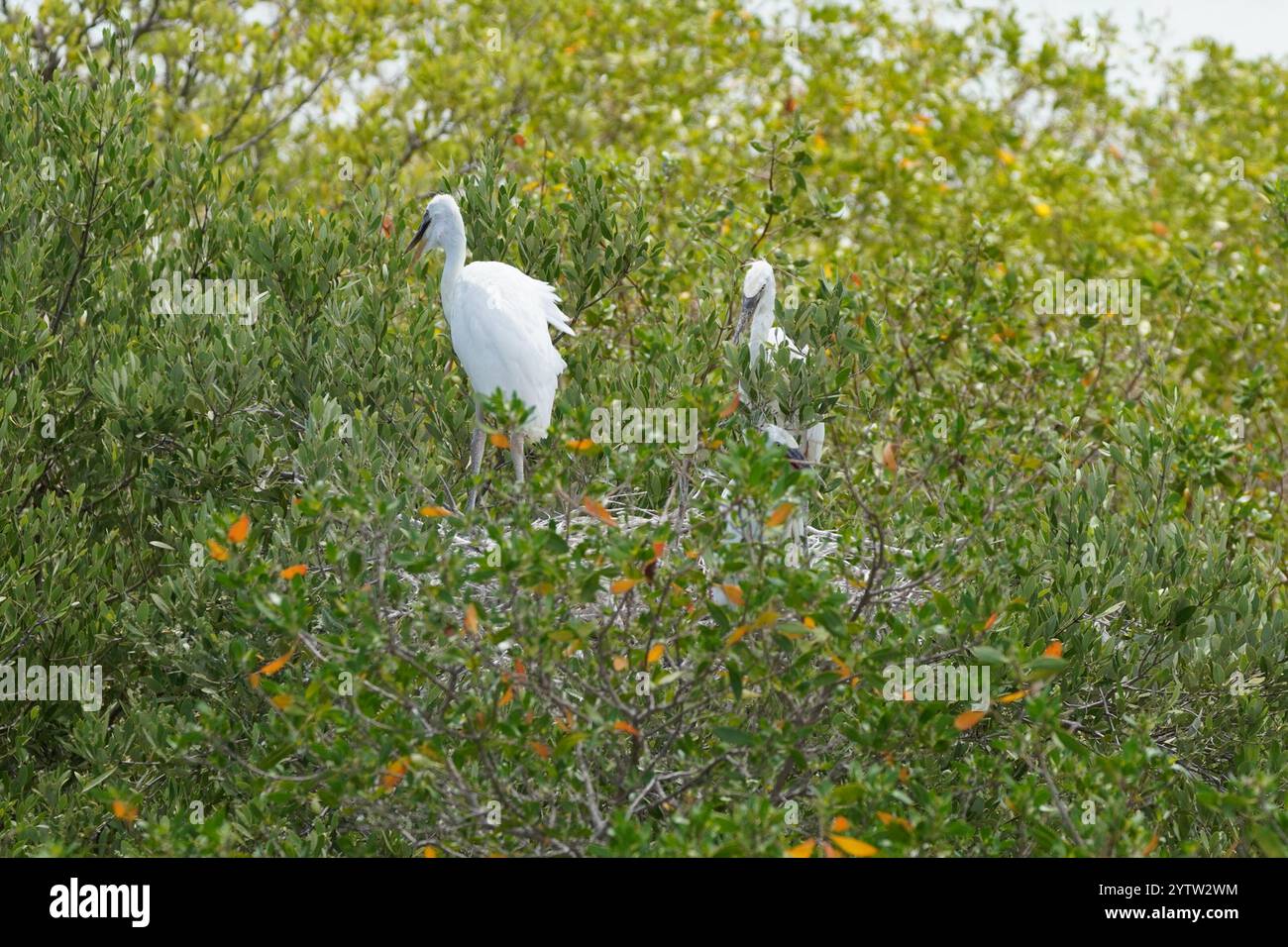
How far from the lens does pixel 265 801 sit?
407 cm

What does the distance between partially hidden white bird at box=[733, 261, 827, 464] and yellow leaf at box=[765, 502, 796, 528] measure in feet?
5.87

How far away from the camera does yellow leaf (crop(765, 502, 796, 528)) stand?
3854 millimetres

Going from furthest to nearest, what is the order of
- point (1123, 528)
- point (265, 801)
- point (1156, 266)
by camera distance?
point (1156, 266), point (1123, 528), point (265, 801)

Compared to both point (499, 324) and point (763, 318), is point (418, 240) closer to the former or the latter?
point (499, 324)

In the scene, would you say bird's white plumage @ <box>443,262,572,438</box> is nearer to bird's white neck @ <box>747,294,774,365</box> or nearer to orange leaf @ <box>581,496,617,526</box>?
bird's white neck @ <box>747,294,774,365</box>

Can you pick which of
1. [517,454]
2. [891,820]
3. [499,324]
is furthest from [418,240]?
[891,820]

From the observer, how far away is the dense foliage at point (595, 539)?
3906 millimetres

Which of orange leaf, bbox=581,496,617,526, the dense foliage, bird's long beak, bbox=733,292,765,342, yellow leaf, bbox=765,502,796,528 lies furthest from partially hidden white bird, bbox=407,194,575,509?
yellow leaf, bbox=765,502,796,528

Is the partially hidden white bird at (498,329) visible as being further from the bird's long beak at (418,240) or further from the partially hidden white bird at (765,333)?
the partially hidden white bird at (765,333)

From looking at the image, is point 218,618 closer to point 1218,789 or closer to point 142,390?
point 142,390

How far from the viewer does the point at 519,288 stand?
5.85 meters

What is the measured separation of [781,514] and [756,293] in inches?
114

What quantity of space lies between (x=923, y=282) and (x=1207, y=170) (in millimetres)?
6074
